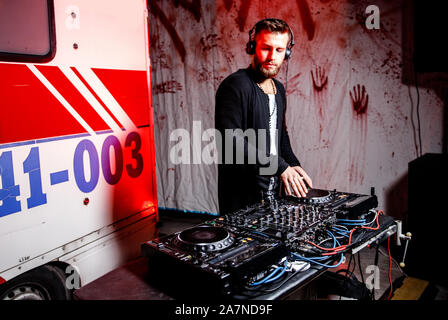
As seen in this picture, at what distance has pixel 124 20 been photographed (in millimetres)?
2412

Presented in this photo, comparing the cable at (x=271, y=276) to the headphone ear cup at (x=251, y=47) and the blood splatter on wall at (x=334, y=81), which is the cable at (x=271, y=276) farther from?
the blood splatter on wall at (x=334, y=81)

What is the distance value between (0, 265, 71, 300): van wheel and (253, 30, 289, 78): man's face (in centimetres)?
176

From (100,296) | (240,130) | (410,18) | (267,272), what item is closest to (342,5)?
(410,18)

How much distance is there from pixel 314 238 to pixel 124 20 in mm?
1891

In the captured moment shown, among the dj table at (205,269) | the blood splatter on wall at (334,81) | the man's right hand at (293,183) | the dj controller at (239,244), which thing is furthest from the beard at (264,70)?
the blood splatter on wall at (334,81)

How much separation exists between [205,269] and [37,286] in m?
1.33

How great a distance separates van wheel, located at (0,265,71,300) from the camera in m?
1.81

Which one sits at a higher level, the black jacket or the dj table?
the black jacket

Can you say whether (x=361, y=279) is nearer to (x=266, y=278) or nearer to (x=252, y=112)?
(x=252, y=112)

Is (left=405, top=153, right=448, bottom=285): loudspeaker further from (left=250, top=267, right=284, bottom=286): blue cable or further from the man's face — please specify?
(left=250, top=267, right=284, bottom=286): blue cable

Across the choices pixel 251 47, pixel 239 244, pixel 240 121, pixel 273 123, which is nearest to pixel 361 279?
pixel 273 123

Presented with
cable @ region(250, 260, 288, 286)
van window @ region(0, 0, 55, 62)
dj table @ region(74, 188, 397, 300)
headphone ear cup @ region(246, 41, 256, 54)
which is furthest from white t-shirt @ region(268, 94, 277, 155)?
van window @ region(0, 0, 55, 62)

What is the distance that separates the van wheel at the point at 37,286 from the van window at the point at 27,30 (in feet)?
3.63

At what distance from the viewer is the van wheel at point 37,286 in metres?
1.81
